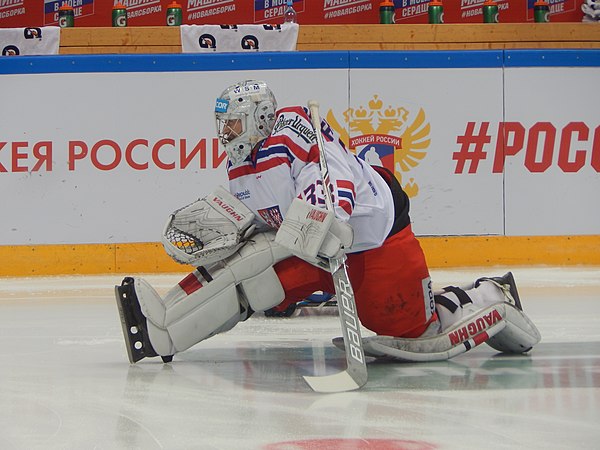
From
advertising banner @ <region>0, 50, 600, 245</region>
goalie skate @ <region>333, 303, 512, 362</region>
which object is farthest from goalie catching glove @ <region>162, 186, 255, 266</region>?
advertising banner @ <region>0, 50, 600, 245</region>

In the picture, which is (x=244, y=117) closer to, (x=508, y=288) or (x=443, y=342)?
(x=443, y=342)

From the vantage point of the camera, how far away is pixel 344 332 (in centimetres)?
334

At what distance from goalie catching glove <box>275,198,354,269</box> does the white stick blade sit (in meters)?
0.34

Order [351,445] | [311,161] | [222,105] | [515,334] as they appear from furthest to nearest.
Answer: [515,334]
[222,105]
[311,161]
[351,445]

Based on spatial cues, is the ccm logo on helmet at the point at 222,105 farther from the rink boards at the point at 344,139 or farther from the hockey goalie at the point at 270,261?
the rink boards at the point at 344,139

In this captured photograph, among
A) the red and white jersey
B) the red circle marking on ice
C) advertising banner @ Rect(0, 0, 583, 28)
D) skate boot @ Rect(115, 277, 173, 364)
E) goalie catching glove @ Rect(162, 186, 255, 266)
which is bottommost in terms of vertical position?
the red circle marking on ice

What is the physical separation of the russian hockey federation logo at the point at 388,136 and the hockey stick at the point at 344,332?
126 inches

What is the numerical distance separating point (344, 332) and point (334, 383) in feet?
0.60

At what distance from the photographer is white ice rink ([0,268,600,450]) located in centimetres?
264

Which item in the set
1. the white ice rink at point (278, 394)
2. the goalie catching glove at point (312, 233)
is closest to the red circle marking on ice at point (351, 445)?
the white ice rink at point (278, 394)

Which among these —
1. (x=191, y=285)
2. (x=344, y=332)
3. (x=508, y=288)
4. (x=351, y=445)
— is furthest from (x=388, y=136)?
(x=351, y=445)

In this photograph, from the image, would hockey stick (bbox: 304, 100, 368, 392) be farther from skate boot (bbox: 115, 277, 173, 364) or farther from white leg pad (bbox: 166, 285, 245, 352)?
skate boot (bbox: 115, 277, 173, 364)

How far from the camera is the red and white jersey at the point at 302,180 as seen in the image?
344 cm

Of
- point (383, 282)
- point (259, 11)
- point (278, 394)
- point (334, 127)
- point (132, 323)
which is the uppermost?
point (259, 11)
